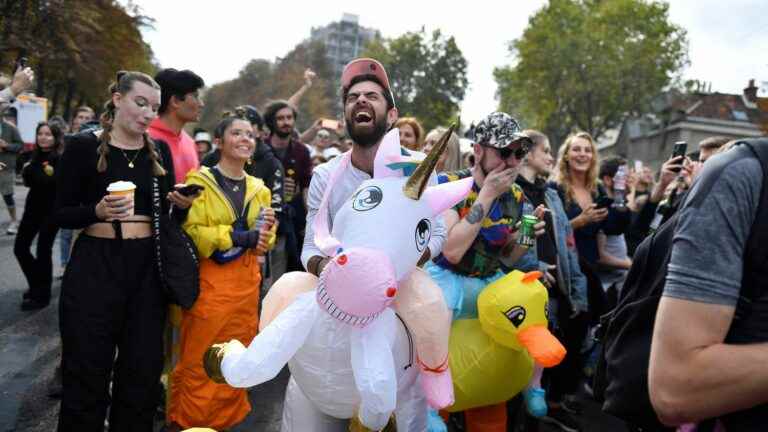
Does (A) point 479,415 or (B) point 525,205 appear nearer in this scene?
(A) point 479,415

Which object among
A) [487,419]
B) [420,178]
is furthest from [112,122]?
[487,419]

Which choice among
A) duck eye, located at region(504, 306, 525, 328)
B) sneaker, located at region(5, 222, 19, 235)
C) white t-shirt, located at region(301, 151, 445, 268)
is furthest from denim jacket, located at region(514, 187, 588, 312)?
sneaker, located at region(5, 222, 19, 235)

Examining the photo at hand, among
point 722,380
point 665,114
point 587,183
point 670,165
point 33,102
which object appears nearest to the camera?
point 722,380

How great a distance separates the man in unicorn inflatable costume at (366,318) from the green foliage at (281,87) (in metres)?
41.8

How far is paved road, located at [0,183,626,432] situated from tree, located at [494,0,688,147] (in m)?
Result: 29.5

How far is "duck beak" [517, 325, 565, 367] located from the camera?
2.58 metres

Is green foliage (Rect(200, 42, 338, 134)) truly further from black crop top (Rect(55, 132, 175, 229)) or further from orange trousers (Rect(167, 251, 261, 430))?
black crop top (Rect(55, 132, 175, 229))

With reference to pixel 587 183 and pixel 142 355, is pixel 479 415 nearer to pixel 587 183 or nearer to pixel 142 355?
pixel 142 355

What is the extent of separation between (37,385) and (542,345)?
3450 millimetres

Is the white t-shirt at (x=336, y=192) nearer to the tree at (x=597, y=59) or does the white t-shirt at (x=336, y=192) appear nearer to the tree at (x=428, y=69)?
the tree at (x=597, y=59)

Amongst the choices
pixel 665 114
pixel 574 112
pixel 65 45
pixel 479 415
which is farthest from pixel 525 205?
pixel 665 114

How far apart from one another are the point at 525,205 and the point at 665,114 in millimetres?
39232

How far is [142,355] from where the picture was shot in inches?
120

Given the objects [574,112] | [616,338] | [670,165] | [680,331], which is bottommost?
[616,338]
